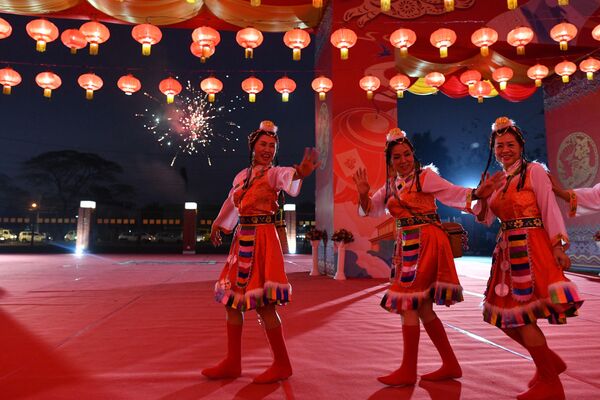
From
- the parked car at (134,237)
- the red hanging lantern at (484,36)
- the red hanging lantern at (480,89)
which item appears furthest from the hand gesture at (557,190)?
the parked car at (134,237)

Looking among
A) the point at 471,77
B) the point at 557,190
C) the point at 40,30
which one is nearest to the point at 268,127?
the point at 557,190

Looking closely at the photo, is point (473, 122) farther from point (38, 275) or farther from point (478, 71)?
point (38, 275)

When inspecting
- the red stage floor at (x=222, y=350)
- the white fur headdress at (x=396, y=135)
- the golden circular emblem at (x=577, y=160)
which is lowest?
the red stage floor at (x=222, y=350)

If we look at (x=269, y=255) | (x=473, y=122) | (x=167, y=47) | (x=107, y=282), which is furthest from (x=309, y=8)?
(x=167, y=47)

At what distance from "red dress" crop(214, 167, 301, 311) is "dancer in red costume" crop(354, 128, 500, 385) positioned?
51 centimetres

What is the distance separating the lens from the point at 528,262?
192 centimetres

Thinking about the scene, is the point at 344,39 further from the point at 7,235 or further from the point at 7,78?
the point at 7,235

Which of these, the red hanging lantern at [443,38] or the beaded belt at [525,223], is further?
the red hanging lantern at [443,38]

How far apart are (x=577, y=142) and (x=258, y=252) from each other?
9.46m

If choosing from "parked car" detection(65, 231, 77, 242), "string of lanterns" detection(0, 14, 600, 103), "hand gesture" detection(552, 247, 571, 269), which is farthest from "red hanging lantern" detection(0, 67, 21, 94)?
"parked car" detection(65, 231, 77, 242)

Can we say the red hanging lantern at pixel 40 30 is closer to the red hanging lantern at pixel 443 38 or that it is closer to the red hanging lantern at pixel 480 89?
the red hanging lantern at pixel 443 38

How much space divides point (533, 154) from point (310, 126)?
985 centimetres

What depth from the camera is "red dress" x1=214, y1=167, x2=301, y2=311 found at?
2.07 meters

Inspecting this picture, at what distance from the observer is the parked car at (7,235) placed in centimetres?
1984
